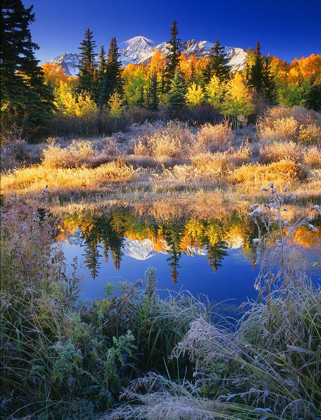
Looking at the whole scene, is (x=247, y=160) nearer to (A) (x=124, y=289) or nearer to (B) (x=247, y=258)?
(B) (x=247, y=258)

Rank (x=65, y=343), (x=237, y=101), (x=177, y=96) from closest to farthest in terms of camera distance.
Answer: (x=65, y=343), (x=237, y=101), (x=177, y=96)

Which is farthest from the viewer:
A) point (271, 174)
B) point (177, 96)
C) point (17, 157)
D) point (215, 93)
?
point (177, 96)

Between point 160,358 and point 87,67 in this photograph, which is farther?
point 87,67

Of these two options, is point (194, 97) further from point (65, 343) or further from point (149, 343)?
point (65, 343)

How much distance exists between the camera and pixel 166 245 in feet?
17.2

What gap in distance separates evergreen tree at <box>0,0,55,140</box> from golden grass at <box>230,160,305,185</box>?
17.2m

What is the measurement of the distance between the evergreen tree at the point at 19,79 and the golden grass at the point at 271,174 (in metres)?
17.2

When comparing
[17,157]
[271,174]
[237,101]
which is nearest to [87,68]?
[237,101]

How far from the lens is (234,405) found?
63.8 inches

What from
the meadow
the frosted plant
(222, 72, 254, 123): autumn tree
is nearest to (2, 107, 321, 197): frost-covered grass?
the meadow

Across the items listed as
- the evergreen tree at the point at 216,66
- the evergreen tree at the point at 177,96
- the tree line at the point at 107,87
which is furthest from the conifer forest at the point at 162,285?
the evergreen tree at the point at 216,66

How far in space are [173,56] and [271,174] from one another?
135ft

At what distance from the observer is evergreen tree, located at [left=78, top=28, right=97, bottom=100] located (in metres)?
44.3

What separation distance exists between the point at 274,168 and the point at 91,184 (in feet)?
20.7
